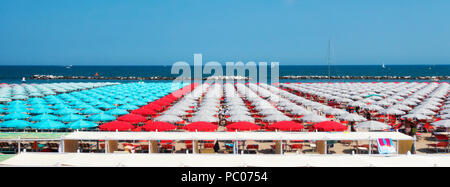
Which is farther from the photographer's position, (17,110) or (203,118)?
(17,110)

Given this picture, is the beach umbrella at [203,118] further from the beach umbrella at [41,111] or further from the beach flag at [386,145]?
the beach umbrella at [41,111]

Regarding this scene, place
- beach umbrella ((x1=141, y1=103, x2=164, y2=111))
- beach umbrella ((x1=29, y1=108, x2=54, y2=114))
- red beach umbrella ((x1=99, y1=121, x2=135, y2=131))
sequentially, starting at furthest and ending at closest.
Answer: beach umbrella ((x1=141, y1=103, x2=164, y2=111))
beach umbrella ((x1=29, y1=108, x2=54, y2=114))
red beach umbrella ((x1=99, y1=121, x2=135, y2=131))

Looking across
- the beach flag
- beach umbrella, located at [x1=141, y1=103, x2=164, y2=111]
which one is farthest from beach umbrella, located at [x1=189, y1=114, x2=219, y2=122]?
the beach flag

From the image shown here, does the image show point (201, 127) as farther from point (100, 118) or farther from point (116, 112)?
point (116, 112)

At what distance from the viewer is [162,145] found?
12.7 m

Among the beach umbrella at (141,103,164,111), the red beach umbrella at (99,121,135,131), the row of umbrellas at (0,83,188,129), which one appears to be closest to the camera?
the red beach umbrella at (99,121,135,131)

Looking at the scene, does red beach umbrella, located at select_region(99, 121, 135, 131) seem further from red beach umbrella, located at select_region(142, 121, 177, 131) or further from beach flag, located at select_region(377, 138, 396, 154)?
beach flag, located at select_region(377, 138, 396, 154)

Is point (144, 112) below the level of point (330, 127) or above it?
above

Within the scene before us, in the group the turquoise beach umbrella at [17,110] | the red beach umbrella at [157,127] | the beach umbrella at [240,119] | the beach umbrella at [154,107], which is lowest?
the red beach umbrella at [157,127]

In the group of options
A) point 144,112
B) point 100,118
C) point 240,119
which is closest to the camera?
point 240,119

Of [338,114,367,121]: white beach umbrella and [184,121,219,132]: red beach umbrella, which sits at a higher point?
[338,114,367,121]: white beach umbrella

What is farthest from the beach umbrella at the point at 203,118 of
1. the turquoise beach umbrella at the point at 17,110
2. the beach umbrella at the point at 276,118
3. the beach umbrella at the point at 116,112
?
the turquoise beach umbrella at the point at 17,110

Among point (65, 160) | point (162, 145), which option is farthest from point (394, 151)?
point (65, 160)

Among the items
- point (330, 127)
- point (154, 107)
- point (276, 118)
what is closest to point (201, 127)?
point (276, 118)
